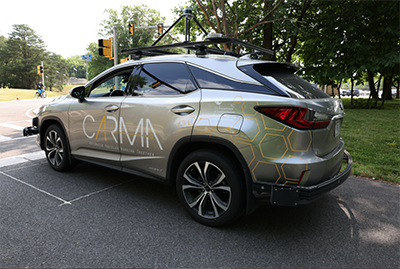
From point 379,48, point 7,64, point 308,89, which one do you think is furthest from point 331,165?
point 7,64

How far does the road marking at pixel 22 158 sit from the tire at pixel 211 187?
398 centimetres

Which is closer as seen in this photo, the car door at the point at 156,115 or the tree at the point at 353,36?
the car door at the point at 156,115

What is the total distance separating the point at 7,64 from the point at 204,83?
2941 inches

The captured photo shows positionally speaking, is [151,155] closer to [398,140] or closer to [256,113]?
[256,113]

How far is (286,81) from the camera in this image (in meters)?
2.90

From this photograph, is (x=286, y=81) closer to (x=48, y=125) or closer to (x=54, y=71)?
(x=48, y=125)

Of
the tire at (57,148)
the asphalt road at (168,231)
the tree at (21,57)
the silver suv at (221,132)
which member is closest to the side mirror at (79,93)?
the silver suv at (221,132)

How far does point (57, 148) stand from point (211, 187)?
3138 mm

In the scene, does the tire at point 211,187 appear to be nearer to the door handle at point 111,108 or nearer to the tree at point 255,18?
the door handle at point 111,108

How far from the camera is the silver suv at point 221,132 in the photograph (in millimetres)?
2568

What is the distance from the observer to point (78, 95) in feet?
14.0

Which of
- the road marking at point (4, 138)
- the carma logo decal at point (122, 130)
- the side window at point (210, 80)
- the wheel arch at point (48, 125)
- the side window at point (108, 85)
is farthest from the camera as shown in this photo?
the road marking at point (4, 138)

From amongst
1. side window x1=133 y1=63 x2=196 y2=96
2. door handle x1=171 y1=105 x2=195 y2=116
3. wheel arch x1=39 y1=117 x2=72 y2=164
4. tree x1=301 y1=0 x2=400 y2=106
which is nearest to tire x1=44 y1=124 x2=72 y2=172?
wheel arch x1=39 y1=117 x2=72 y2=164

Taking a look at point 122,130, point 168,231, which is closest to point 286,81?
point 168,231
